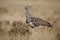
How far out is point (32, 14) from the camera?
1747mm

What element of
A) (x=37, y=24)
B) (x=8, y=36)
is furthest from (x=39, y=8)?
(x=8, y=36)

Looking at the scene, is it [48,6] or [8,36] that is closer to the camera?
[8,36]

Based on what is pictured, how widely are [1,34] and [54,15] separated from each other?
0.56 m

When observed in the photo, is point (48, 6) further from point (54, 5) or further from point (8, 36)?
point (8, 36)

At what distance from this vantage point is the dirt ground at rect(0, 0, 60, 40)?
5.35 ft

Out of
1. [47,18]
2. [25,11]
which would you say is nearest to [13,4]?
[25,11]

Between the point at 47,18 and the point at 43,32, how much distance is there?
0.16m

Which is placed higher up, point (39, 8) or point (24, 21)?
point (39, 8)

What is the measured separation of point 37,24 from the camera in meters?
1.69

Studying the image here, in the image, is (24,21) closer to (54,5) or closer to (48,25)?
(48,25)

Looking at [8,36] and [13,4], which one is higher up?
[13,4]

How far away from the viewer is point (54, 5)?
1796mm

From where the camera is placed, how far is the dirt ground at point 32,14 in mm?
1630

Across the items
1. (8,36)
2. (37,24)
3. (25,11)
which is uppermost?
(25,11)
